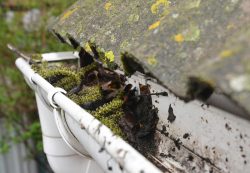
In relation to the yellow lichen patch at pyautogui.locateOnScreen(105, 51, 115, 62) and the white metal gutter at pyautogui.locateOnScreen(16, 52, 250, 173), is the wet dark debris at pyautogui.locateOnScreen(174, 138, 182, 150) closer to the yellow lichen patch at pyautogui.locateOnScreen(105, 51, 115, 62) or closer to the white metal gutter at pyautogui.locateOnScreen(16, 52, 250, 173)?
the white metal gutter at pyautogui.locateOnScreen(16, 52, 250, 173)

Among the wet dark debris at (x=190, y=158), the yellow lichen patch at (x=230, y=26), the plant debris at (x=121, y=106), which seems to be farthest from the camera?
the plant debris at (x=121, y=106)

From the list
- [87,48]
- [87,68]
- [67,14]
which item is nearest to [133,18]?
[87,48]

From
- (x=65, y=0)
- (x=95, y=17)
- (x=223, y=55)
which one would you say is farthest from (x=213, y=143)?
(x=65, y=0)

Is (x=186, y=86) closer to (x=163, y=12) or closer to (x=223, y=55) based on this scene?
(x=223, y=55)

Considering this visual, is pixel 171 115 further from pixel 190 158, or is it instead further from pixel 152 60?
pixel 152 60

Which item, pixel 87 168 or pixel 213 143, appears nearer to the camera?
pixel 213 143

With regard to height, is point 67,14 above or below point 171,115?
above

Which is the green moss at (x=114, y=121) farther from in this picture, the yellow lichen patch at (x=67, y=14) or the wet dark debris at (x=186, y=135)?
the yellow lichen patch at (x=67, y=14)

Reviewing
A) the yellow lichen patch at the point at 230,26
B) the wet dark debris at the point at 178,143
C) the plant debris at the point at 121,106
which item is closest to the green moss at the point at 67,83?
the plant debris at the point at 121,106
